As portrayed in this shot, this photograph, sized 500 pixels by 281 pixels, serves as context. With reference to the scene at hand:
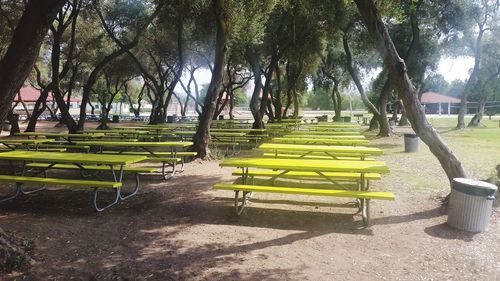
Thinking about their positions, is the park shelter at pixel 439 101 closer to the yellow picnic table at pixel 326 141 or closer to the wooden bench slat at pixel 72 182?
the yellow picnic table at pixel 326 141

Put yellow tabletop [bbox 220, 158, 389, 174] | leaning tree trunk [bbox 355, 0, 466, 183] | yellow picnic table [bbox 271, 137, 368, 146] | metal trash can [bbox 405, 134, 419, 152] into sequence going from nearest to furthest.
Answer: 1. yellow tabletop [bbox 220, 158, 389, 174]
2. leaning tree trunk [bbox 355, 0, 466, 183]
3. yellow picnic table [bbox 271, 137, 368, 146]
4. metal trash can [bbox 405, 134, 419, 152]

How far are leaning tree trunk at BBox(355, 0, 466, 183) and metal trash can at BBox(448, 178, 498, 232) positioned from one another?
3.99 ft

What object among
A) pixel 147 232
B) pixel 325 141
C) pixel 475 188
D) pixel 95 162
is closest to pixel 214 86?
pixel 325 141

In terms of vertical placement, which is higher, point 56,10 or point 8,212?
point 56,10

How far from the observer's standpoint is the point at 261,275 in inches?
152

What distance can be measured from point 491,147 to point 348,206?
35.4 ft

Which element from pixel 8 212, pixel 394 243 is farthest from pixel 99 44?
pixel 394 243

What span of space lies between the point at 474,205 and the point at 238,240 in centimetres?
300

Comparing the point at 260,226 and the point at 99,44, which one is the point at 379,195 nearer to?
the point at 260,226

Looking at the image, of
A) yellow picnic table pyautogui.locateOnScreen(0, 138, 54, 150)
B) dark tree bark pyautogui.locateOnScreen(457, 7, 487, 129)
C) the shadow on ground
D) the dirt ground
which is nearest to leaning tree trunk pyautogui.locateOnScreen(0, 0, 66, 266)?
the shadow on ground

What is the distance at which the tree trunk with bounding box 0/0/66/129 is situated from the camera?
408 cm

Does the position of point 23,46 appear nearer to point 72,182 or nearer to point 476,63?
point 72,182

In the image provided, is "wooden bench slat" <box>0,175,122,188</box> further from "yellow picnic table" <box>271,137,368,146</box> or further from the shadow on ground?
"yellow picnic table" <box>271,137,368,146</box>

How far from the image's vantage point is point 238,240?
485cm
